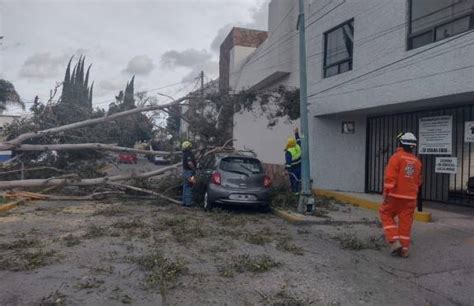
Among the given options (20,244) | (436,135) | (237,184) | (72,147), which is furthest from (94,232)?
(436,135)

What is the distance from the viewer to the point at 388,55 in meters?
12.2

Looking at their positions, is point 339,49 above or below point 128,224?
above

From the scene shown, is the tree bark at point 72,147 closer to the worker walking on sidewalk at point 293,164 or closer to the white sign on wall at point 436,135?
the worker walking on sidewalk at point 293,164

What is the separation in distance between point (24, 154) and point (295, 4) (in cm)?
1104

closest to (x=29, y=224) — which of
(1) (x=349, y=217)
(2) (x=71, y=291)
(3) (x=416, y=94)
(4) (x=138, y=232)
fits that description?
(4) (x=138, y=232)

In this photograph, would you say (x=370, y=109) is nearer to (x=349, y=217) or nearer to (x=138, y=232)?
(x=349, y=217)

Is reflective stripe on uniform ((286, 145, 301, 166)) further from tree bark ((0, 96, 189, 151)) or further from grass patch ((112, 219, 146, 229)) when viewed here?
grass patch ((112, 219, 146, 229))

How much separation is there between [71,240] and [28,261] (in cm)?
141

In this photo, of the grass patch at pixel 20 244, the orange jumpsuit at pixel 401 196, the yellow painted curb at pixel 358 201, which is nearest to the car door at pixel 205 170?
the yellow painted curb at pixel 358 201

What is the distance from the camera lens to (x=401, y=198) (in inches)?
283

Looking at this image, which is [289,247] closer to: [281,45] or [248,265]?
[248,265]

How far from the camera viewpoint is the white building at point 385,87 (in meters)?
10.6

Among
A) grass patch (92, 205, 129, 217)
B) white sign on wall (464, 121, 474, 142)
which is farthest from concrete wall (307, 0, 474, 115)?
grass patch (92, 205, 129, 217)

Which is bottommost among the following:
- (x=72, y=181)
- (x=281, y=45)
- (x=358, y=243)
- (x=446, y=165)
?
(x=358, y=243)
